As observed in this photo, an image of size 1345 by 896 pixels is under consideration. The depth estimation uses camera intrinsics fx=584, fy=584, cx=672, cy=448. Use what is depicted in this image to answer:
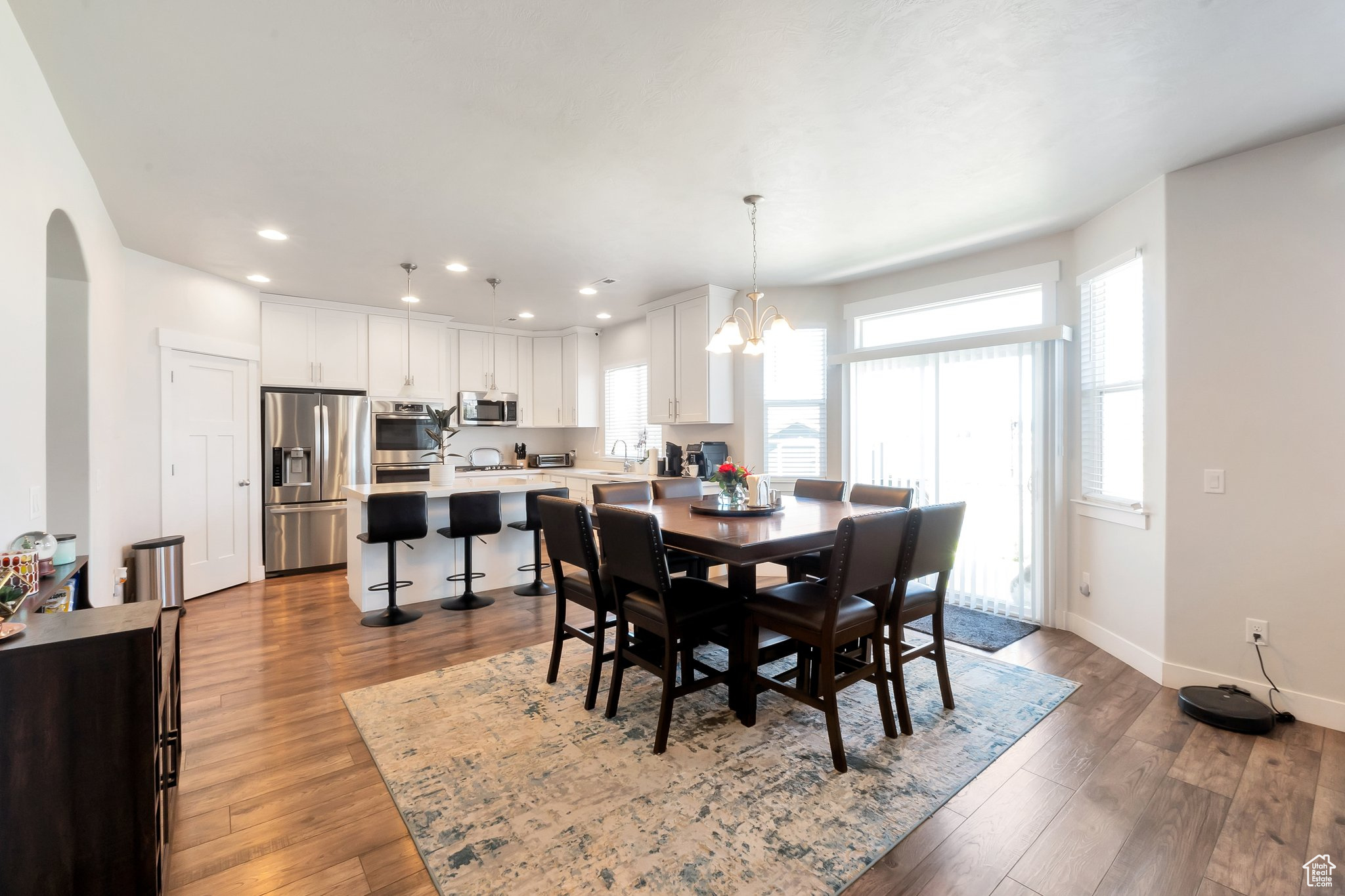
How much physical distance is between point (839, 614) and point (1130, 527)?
2173mm

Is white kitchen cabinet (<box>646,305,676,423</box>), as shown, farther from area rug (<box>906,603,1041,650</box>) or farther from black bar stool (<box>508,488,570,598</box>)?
area rug (<box>906,603,1041,650</box>)

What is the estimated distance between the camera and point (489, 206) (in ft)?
11.0

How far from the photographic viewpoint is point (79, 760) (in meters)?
1.28

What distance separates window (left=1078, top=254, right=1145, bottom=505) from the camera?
10.6ft

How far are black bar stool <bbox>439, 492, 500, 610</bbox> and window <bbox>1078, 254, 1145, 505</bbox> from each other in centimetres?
396

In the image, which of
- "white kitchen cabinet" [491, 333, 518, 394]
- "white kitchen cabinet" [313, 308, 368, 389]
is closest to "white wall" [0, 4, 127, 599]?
"white kitchen cabinet" [313, 308, 368, 389]

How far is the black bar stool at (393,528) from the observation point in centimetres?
386

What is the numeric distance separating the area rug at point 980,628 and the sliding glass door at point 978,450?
0.12 metres

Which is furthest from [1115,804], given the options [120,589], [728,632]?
[120,589]

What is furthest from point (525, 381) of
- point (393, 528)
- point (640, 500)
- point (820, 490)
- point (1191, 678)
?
point (1191, 678)

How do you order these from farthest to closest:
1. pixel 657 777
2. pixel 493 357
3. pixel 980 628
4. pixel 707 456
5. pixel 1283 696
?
pixel 493 357, pixel 707 456, pixel 980 628, pixel 1283 696, pixel 657 777

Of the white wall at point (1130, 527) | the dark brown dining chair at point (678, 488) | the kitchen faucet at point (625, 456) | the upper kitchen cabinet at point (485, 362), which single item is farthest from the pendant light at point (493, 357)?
the white wall at point (1130, 527)

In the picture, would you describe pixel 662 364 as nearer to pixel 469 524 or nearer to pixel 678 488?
pixel 678 488

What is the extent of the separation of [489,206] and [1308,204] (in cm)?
395
